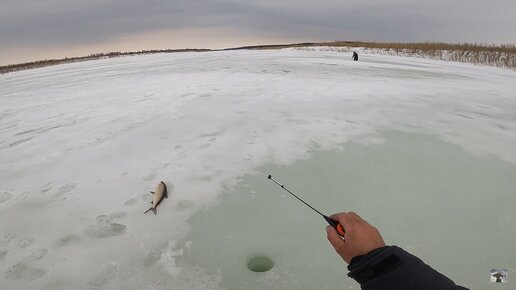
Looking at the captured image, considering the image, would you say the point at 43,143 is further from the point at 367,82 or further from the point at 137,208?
the point at 367,82

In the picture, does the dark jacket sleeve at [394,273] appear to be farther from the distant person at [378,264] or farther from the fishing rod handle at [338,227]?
the fishing rod handle at [338,227]

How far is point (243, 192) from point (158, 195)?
813 millimetres

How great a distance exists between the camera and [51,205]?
3.19 metres

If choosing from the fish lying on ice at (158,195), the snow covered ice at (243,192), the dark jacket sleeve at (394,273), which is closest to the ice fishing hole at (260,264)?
the snow covered ice at (243,192)

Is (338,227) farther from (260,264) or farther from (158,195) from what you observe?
(158,195)

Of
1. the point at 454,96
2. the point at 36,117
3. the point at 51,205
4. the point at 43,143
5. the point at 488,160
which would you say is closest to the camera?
the point at 51,205

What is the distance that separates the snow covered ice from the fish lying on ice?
67mm

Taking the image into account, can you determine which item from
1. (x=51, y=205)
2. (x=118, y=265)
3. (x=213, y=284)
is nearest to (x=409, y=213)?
(x=213, y=284)

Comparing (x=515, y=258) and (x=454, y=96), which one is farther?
(x=454, y=96)

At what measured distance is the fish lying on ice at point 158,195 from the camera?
3047 millimetres

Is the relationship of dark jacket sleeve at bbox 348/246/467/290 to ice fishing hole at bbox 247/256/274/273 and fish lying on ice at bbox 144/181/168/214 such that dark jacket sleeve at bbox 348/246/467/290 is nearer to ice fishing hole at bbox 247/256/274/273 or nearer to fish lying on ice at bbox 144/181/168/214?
ice fishing hole at bbox 247/256/274/273

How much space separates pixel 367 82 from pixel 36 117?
326 inches

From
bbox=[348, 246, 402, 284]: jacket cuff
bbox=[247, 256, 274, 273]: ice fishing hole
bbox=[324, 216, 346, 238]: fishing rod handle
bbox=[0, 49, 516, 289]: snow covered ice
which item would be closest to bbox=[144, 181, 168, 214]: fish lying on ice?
bbox=[0, 49, 516, 289]: snow covered ice

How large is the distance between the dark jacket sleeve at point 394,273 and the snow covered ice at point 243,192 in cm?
107
